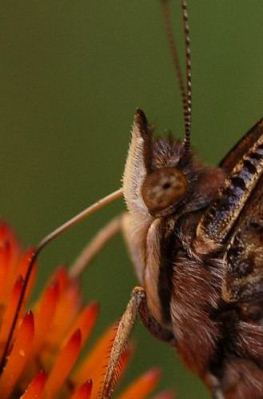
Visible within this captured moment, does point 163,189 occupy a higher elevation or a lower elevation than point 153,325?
higher

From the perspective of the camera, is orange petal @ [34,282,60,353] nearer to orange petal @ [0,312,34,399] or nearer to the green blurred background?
orange petal @ [0,312,34,399]

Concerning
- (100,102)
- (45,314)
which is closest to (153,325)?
(45,314)

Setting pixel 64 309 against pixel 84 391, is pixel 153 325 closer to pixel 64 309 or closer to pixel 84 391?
pixel 84 391

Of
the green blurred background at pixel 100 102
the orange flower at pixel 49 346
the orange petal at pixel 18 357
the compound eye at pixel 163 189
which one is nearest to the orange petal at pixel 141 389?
the orange flower at pixel 49 346

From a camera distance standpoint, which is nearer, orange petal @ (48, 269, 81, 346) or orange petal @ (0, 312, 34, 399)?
orange petal @ (0, 312, 34, 399)

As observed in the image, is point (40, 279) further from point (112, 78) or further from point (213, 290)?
point (213, 290)

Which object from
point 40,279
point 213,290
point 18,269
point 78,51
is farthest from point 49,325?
point 78,51

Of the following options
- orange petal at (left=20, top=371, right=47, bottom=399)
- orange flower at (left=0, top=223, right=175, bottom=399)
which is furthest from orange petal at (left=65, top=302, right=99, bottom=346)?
orange petal at (left=20, top=371, right=47, bottom=399)

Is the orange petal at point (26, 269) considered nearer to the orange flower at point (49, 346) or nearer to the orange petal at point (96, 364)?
the orange flower at point (49, 346)

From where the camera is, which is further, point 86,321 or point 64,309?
point 64,309
